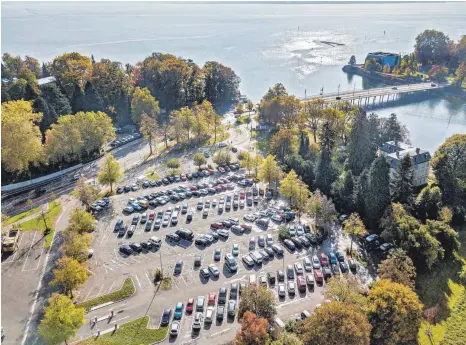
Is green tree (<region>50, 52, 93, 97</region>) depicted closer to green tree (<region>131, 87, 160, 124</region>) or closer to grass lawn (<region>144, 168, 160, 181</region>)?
green tree (<region>131, 87, 160, 124</region>)

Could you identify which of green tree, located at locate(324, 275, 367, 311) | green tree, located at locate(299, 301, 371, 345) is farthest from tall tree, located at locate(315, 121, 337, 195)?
green tree, located at locate(299, 301, 371, 345)

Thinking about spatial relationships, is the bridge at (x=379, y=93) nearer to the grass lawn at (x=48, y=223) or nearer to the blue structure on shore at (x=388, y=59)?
the blue structure on shore at (x=388, y=59)

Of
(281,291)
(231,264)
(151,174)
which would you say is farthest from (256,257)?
(151,174)

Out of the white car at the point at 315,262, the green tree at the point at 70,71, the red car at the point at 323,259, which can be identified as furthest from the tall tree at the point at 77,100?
the red car at the point at 323,259

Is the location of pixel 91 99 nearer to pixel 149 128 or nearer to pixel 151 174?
pixel 149 128

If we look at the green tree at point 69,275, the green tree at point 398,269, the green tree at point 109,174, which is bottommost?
the green tree at point 398,269

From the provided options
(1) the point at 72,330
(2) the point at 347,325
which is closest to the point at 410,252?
(2) the point at 347,325

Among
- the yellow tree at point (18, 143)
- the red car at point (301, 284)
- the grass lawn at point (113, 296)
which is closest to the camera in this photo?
the grass lawn at point (113, 296)

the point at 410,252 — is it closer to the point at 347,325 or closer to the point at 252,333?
the point at 347,325
